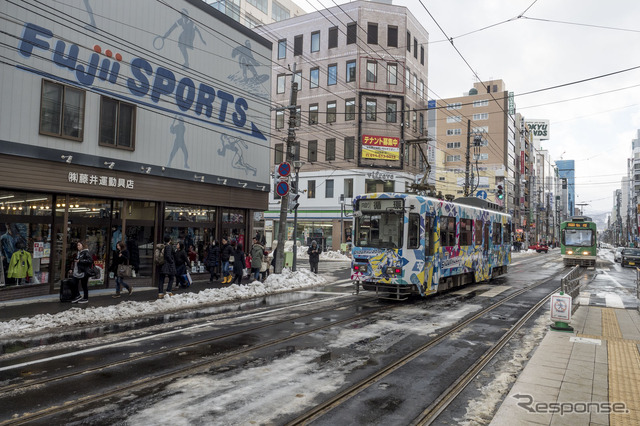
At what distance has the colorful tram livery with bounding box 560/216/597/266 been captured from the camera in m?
31.6

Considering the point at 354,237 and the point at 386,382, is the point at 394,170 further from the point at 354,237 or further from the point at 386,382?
the point at 386,382

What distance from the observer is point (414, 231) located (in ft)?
43.5

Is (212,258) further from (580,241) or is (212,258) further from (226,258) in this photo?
(580,241)

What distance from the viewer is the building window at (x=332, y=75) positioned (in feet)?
144

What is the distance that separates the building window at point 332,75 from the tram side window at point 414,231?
3345 cm

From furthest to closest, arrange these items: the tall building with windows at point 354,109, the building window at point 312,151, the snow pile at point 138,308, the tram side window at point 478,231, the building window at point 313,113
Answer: the building window at point 312,151
the building window at point 313,113
the tall building with windows at point 354,109
the tram side window at point 478,231
the snow pile at point 138,308

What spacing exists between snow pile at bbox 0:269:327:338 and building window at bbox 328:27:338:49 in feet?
110

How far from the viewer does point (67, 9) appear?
521 inches

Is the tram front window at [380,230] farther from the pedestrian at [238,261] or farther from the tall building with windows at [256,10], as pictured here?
the tall building with windows at [256,10]

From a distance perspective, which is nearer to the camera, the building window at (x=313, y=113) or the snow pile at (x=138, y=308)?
the snow pile at (x=138, y=308)

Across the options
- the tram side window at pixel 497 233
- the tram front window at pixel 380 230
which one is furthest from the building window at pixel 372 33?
the tram front window at pixel 380 230

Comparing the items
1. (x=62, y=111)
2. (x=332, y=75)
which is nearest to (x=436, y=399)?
(x=62, y=111)

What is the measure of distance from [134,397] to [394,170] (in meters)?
39.0

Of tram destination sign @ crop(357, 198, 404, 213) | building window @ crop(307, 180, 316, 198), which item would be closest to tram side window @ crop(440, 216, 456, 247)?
tram destination sign @ crop(357, 198, 404, 213)
